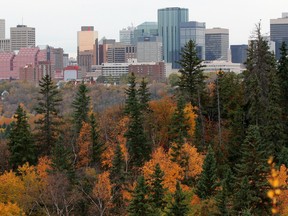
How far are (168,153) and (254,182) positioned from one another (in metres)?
12.6

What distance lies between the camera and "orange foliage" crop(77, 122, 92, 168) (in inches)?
2272

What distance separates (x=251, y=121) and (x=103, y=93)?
104028 millimetres

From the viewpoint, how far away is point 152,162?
2002 inches

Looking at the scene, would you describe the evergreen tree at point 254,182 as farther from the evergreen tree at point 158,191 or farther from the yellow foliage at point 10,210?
the yellow foliage at point 10,210

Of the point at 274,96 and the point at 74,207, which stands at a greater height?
the point at 274,96

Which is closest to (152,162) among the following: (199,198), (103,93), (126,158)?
(126,158)

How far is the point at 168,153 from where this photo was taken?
172ft

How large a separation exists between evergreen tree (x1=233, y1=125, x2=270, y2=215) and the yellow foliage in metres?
13.7

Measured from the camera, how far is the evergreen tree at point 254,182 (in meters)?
39.7

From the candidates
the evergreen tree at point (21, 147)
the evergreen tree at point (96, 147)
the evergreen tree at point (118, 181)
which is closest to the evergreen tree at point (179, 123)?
the evergreen tree at point (96, 147)

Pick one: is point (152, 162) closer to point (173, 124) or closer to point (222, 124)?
point (173, 124)

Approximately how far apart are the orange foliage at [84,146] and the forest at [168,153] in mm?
85

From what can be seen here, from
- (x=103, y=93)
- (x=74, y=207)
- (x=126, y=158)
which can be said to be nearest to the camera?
(x=74, y=207)

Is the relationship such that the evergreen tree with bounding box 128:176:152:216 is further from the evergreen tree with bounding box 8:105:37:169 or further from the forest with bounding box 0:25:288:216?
the evergreen tree with bounding box 8:105:37:169
